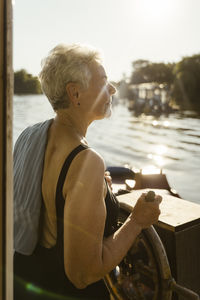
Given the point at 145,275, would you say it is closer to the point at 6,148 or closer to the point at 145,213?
the point at 145,213

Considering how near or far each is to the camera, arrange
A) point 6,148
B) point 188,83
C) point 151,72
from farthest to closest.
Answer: point 151,72 → point 188,83 → point 6,148

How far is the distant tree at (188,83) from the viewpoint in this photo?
48.9m

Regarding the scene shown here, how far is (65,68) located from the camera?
1300mm

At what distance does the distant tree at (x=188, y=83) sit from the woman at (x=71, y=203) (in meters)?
49.9

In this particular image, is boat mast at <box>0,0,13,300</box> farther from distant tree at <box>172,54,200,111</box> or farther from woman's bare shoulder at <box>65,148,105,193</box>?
distant tree at <box>172,54,200,111</box>

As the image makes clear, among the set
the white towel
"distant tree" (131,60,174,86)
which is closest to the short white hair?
the white towel

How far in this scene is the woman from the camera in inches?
41.6

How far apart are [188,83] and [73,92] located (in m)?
50.8

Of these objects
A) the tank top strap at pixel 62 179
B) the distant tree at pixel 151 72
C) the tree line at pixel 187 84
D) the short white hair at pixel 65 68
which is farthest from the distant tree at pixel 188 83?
the tank top strap at pixel 62 179

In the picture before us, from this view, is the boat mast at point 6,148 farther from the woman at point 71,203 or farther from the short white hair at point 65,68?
the short white hair at point 65,68

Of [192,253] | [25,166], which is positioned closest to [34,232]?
[25,166]

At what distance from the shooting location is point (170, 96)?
55.2 meters

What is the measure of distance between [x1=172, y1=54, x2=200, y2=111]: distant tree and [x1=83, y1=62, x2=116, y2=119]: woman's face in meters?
49.8

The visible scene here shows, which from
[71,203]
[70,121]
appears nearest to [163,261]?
[71,203]
